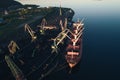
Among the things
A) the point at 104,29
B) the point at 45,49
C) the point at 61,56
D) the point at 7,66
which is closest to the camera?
the point at 7,66

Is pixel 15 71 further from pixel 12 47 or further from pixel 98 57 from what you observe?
pixel 98 57

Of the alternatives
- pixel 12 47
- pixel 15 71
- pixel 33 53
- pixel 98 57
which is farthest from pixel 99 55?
pixel 15 71

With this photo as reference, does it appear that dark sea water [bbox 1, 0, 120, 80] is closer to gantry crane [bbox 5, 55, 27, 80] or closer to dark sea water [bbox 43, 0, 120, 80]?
dark sea water [bbox 43, 0, 120, 80]

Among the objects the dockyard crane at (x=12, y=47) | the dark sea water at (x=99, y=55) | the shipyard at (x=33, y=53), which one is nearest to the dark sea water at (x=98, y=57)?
the dark sea water at (x=99, y=55)

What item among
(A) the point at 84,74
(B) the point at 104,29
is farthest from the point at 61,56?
(B) the point at 104,29

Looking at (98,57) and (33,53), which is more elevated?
(33,53)

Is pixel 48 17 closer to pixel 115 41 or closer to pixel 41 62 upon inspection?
pixel 115 41

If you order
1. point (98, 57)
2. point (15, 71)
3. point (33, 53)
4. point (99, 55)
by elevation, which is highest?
point (15, 71)

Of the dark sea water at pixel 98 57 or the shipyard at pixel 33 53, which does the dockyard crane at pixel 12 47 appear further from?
the dark sea water at pixel 98 57

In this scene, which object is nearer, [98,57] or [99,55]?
[98,57]

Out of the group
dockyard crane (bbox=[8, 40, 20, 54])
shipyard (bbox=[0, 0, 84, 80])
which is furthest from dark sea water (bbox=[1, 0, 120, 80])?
dockyard crane (bbox=[8, 40, 20, 54])

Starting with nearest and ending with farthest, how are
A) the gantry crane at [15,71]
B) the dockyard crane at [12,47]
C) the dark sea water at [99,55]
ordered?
the gantry crane at [15,71]
the dark sea water at [99,55]
the dockyard crane at [12,47]
